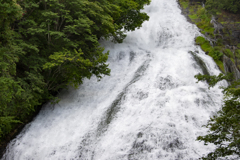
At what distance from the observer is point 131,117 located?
10.7 meters

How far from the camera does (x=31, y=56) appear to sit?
11.5m

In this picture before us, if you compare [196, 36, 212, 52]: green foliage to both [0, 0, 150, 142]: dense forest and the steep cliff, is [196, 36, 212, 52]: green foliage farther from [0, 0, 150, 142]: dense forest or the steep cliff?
[0, 0, 150, 142]: dense forest

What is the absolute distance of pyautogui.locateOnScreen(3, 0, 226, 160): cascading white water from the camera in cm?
904

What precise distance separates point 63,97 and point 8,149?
16.3 ft

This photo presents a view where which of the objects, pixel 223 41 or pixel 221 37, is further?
pixel 221 37

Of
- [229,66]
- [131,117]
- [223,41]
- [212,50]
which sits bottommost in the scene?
[131,117]

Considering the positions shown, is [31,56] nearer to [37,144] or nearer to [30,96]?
[30,96]

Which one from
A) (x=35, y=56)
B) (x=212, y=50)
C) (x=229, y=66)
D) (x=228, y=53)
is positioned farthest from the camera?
(x=228, y=53)

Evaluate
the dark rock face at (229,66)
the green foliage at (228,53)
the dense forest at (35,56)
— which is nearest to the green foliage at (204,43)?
the green foliage at (228,53)

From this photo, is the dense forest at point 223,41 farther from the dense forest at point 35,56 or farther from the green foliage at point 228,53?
the dense forest at point 35,56

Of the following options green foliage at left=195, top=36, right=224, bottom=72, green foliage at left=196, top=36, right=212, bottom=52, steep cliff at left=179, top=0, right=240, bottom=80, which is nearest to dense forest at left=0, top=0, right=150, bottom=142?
green foliage at left=195, top=36, right=224, bottom=72

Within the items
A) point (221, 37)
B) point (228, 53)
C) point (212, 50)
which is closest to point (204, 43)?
point (212, 50)

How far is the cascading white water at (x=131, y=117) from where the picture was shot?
29.7 ft

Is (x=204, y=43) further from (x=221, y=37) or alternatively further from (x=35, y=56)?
(x=35, y=56)
